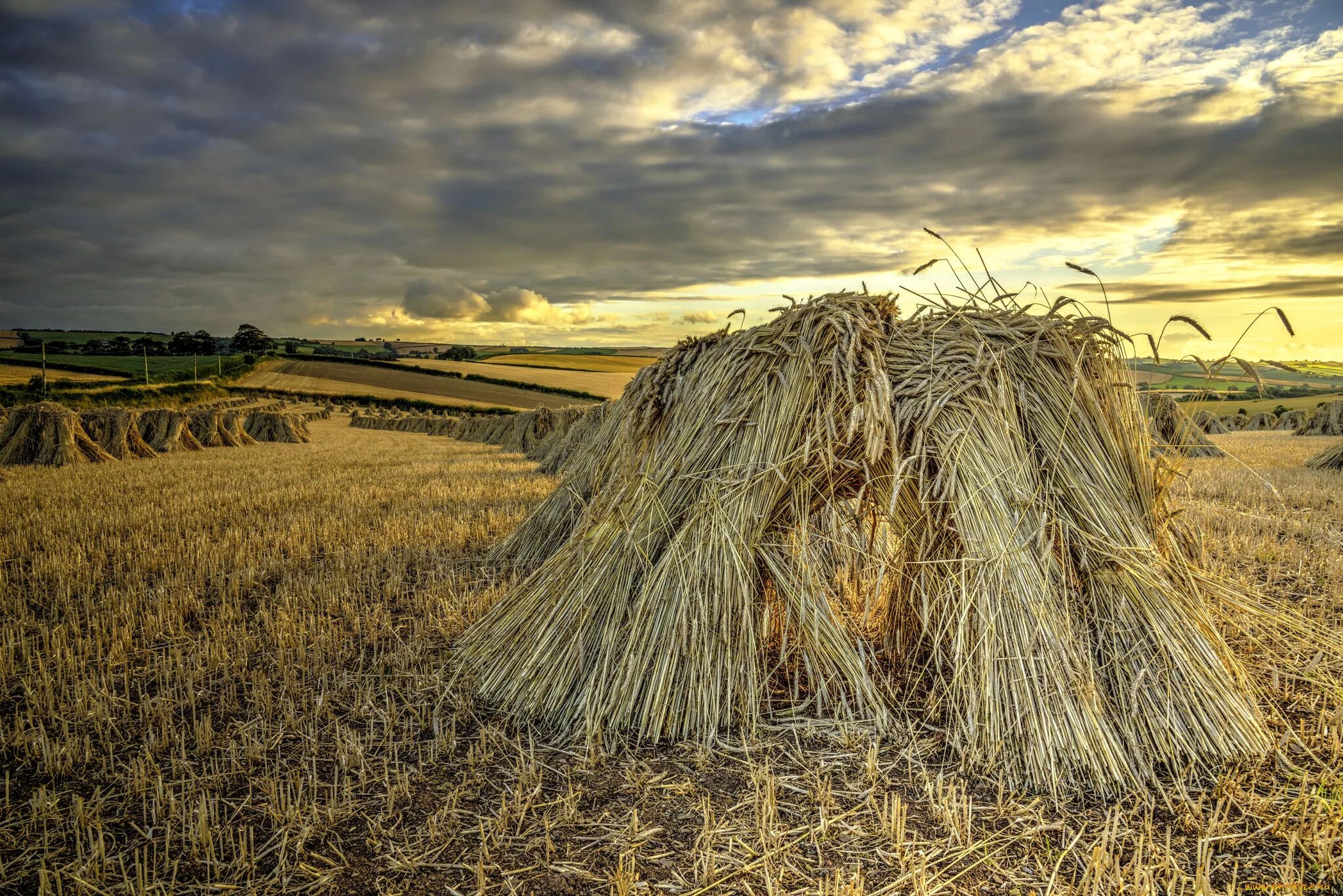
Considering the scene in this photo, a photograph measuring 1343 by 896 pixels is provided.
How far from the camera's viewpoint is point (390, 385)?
5400 centimetres

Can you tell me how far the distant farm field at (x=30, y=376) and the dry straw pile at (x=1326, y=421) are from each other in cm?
4885

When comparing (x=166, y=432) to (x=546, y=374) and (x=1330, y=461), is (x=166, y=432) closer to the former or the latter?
(x=1330, y=461)

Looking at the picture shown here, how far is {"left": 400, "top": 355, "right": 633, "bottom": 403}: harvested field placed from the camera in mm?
51375

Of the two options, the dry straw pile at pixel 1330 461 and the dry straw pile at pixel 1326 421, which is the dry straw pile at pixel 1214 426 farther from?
the dry straw pile at pixel 1330 461

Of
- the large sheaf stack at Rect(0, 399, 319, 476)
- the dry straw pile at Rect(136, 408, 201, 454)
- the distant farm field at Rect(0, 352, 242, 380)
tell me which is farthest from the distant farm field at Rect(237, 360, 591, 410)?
the dry straw pile at Rect(136, 408, 201, 454)

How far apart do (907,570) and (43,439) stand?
63.7 ft

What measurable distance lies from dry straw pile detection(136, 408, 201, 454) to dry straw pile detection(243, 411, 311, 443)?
14.8 feet

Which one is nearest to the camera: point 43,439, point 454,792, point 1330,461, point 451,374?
point 454,792

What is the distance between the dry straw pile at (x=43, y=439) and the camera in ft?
51.4

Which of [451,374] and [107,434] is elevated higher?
[451,374]

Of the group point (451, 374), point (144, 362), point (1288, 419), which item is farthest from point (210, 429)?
point (1288, 419)

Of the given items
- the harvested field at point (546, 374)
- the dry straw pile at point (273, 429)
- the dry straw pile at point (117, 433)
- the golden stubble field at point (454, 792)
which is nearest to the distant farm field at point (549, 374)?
the harvested field at point (546, 374)

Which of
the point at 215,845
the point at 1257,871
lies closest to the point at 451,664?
the point at 215,845

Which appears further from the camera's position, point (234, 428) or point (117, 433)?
point (234, 428)
